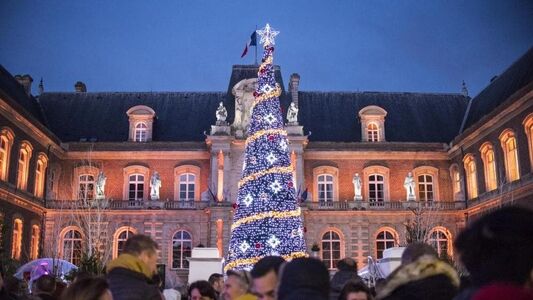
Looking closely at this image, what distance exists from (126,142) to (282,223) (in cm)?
1801

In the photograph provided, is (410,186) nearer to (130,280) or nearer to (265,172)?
(265,172)

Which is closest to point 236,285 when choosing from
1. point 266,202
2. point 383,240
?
point 266,202

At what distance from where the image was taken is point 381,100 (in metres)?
34.4

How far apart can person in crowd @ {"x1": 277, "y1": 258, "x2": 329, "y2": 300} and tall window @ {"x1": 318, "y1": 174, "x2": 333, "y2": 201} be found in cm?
2783

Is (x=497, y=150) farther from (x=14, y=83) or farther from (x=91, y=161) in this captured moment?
(x=14, y=83)

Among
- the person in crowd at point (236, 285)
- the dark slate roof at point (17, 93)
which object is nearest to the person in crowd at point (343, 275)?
the person in crowd at point (236, 285)

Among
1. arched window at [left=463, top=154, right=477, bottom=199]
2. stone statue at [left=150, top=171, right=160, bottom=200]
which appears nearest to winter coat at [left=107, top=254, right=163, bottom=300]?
stone statue at [left=150, top=171, right=160, bottom=200]

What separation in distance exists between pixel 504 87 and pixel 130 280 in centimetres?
2684

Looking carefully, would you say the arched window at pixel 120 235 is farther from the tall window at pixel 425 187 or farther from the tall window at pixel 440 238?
the tall window at pixel 440 238

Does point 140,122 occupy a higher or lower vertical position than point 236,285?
higher

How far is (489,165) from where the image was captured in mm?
26703

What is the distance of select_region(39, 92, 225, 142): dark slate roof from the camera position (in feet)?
105

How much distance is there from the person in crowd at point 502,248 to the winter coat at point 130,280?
2554mm

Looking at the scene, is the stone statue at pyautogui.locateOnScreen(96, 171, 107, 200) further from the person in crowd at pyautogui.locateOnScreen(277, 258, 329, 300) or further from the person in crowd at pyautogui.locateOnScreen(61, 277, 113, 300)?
the person in crowd at pyautogui.locateOnScreen(277, 258, 329, 300)
